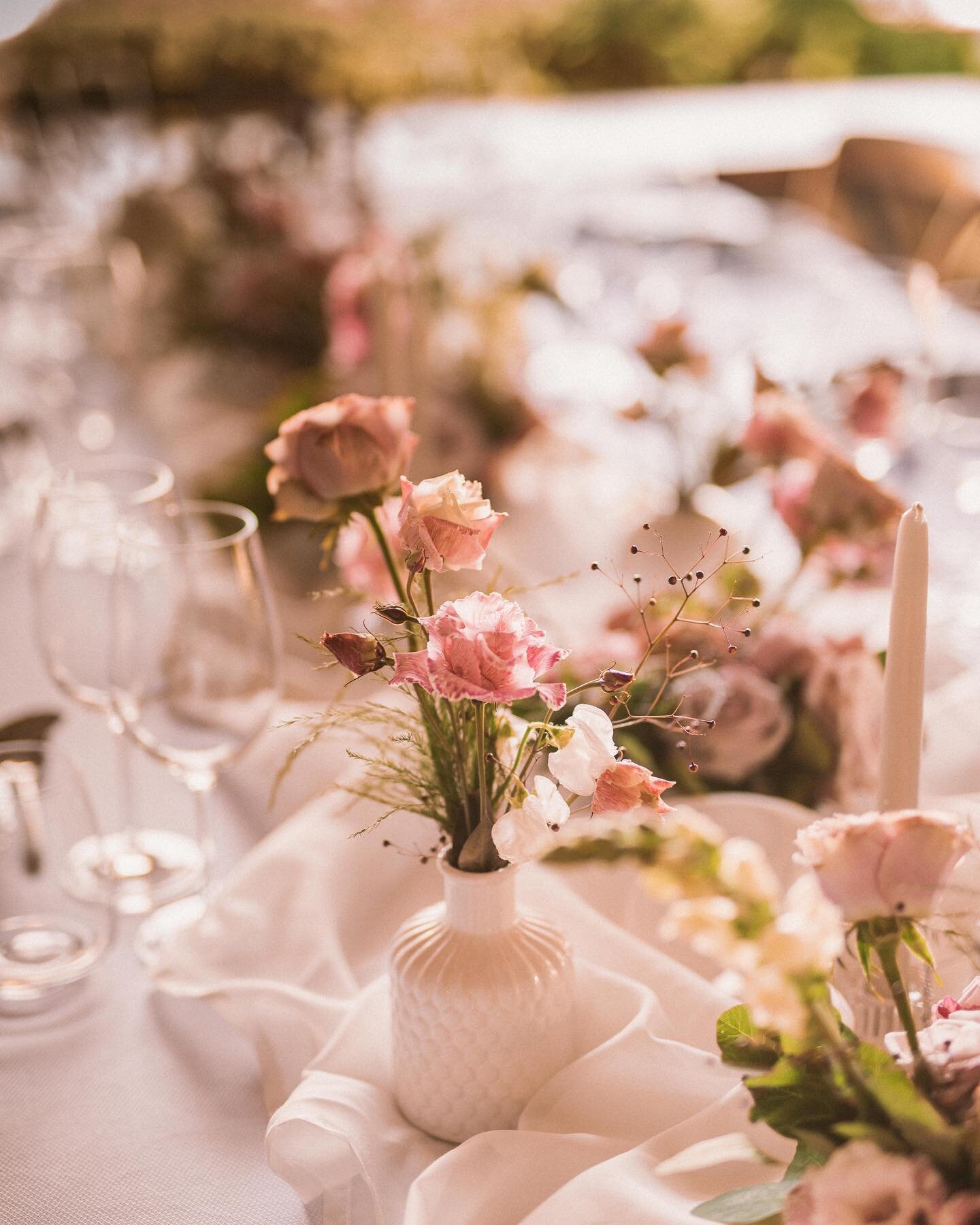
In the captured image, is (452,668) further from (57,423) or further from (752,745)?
(57,423)

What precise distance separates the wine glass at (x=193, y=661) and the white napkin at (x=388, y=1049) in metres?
0.09

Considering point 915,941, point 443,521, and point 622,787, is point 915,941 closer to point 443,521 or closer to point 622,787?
point 622,787

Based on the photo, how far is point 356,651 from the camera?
53cm

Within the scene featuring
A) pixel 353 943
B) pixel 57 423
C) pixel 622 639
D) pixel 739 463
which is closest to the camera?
pixel 353 943

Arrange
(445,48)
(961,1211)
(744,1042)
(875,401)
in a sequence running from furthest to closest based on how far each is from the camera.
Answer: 1. (445,48)
2. (875,401)
3. (744,1042)
4. (961,1211)

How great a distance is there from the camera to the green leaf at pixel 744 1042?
478mm

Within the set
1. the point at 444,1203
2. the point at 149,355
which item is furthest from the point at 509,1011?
the point at 149,355

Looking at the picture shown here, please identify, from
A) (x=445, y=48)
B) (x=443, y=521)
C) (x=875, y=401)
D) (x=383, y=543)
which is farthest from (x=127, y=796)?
(x=445, y=48)

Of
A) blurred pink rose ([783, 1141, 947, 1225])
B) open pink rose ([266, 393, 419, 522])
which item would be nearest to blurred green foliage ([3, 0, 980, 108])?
open pink rose ([266, 393, 419, 522])

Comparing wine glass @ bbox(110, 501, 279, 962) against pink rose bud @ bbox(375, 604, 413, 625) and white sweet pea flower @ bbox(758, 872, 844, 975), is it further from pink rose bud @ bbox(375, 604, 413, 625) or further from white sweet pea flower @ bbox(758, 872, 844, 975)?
white sweet pea flower @ bbox(758, 872, 844, 975)

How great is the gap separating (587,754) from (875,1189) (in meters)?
0.18

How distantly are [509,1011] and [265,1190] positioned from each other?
168 millimetres

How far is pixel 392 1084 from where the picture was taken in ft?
2.13

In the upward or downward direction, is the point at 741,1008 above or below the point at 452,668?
below
